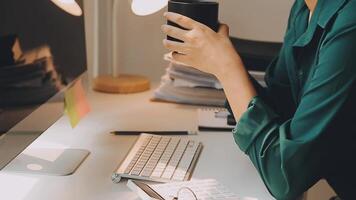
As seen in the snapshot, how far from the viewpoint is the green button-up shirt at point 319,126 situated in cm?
96

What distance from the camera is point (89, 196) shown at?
102 cm

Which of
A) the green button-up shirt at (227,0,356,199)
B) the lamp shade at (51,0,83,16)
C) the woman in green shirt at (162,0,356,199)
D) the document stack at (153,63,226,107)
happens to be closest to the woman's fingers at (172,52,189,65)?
the woman in green shirt at (162,0,356,199)

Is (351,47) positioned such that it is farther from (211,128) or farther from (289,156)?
(211,128)

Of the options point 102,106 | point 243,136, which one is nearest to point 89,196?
point 243,136

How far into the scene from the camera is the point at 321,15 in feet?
3.51

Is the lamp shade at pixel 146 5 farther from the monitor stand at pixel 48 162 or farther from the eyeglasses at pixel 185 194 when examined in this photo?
the eyeglasses at pixel 185 194

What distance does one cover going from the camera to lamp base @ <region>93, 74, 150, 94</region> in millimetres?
1780

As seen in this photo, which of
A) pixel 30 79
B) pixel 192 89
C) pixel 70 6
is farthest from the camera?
pixel 192 89

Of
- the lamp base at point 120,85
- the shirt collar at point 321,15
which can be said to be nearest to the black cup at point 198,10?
the shirt collar at point 321,15

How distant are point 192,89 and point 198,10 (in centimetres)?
62

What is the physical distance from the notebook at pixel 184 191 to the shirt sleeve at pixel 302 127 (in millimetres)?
80

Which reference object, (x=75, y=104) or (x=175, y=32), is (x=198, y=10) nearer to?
(x=175, y=32)

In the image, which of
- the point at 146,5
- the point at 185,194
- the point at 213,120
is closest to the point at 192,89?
the point at 213,120

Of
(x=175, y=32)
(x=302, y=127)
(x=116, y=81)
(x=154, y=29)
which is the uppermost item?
(x=175, y=32)
